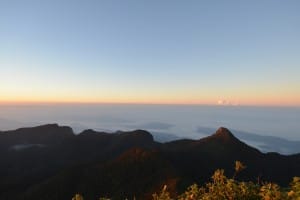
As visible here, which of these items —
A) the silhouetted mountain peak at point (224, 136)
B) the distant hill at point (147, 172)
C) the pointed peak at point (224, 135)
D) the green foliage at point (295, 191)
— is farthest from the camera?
the pointed peak at point (224, 135)

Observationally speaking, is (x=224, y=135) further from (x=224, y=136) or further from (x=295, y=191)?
(x=295, y=191)

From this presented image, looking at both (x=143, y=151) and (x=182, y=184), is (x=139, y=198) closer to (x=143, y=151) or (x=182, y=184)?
(x=182, y=184)

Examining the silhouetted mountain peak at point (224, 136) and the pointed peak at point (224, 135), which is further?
the pointed peak at point (224, 135)

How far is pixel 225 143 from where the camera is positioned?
507 ft

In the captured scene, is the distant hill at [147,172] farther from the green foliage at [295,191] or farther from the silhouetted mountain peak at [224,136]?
the green foliage at [295,191]

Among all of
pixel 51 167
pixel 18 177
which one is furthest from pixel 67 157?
pixel 18 177

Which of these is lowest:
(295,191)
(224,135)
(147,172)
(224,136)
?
(147,172)

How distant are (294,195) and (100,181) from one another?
106 metres

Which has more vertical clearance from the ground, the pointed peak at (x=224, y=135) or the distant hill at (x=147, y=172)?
the pointed peak at (x=224, y=135)

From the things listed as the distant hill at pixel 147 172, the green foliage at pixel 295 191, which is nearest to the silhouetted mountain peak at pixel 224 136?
the distant hill at pixel 147 172

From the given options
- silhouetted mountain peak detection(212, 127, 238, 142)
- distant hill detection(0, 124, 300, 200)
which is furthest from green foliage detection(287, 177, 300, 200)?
silhouetted mountain peak detection(212, 127, 238, 142)

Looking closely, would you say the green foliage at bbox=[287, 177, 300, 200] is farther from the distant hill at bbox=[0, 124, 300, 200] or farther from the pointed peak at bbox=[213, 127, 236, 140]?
the pointed peak at bbox=[213, 127, 236, 140]

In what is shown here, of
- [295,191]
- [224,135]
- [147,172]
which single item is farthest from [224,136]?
[295,191]

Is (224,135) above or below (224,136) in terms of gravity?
above
